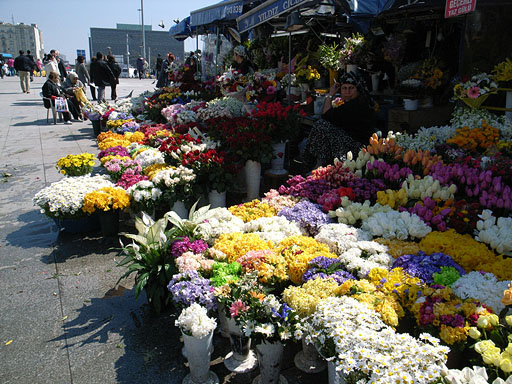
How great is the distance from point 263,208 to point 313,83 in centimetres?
496

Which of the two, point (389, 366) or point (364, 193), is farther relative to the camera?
point (364, 193)

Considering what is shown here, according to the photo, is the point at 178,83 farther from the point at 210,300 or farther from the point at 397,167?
the point at 210,300

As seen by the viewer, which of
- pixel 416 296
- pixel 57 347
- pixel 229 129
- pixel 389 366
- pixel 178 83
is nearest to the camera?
pixel 389 366

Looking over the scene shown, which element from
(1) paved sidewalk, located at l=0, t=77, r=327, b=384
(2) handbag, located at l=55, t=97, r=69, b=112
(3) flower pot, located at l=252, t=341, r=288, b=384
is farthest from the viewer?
(2) handbag, located at l=55, t=97, r=69, b=112

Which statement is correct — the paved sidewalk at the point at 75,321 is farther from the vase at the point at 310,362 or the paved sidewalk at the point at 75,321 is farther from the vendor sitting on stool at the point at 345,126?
the vendor sitting on stool at the point at 345,126

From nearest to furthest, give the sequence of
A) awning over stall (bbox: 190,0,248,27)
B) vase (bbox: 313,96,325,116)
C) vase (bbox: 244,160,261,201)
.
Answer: vase (bbox: 244,160,261,201)
vase (bbox: 313,96,325,116)
awning over stall (bbox: 190,0,248,27)

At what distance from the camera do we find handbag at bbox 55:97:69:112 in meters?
13.1

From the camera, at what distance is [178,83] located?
11289 mm

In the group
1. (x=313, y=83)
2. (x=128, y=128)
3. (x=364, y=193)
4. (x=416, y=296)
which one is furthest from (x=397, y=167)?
(x=128, y=128)

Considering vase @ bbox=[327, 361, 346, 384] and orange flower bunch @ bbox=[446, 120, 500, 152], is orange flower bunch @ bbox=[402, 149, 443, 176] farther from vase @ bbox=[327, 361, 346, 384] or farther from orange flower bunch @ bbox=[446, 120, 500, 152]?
vase @ bbox=[327, 361, 346, 384]

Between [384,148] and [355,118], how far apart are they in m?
1.11

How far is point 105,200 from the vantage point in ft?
15.7

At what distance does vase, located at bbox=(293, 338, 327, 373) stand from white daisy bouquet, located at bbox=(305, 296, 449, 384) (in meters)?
0.45

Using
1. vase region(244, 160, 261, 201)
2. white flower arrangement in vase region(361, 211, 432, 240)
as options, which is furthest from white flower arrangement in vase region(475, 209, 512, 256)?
vase region(244, 160, 261, 201)
